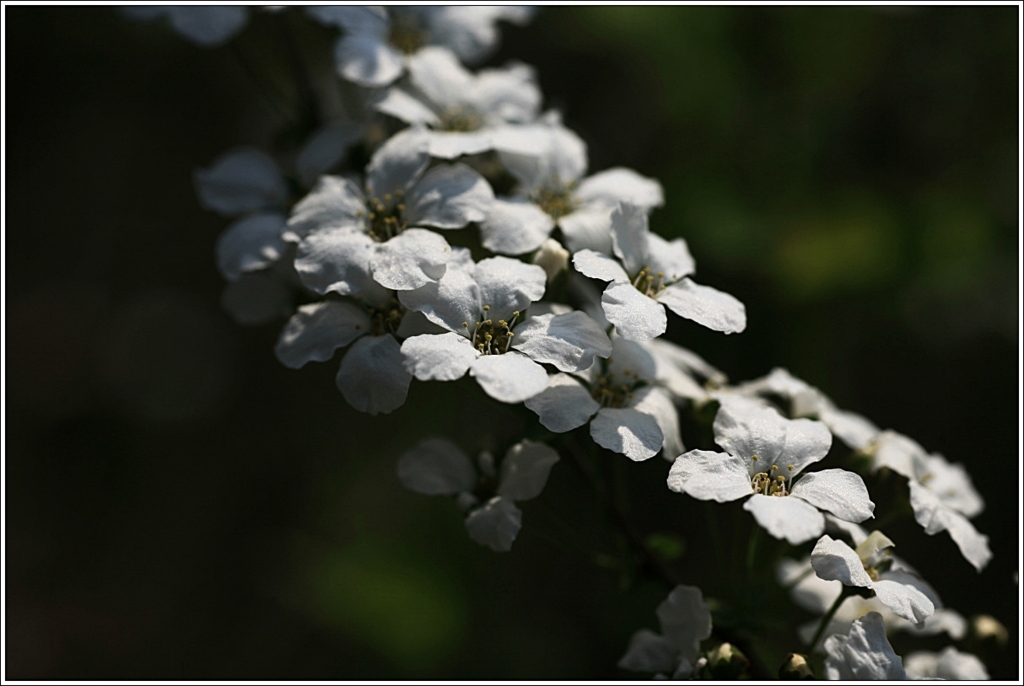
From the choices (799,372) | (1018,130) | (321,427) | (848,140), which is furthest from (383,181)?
(321,427)

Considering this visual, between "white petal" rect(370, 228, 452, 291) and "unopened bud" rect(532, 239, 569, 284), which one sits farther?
"unopened bud" rect(532, 239, 569, 284)

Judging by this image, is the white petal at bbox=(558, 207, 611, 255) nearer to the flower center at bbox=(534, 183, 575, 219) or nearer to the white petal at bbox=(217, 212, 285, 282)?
the flower center at bbox=(534, 183, 575, 219)

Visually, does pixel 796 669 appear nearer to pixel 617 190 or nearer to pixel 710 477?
pixel 710 477

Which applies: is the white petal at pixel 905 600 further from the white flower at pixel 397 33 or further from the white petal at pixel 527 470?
the white flower at pixel 397 33

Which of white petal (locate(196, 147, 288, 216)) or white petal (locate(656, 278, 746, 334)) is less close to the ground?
white petal (locate(656, 278, 746, 334))

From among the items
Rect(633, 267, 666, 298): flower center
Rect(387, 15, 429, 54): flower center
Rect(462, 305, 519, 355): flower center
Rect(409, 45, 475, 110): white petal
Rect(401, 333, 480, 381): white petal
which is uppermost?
Rect(387, 15, 429, 54): flower center

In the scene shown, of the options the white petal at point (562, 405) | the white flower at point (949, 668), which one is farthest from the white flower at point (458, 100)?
the white flower at point (949, 668)

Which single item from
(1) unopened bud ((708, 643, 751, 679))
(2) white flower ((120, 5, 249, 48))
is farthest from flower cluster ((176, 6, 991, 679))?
(2) white flower ((120, 5, 249, 48))
